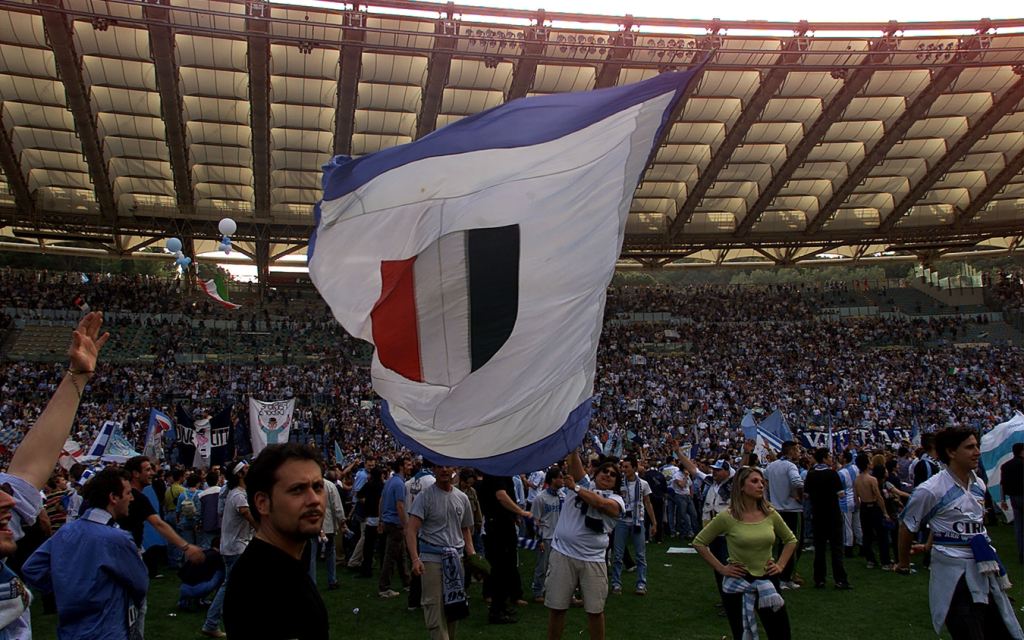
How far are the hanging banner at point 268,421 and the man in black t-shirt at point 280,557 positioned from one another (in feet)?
47.1

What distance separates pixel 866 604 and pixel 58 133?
108ft

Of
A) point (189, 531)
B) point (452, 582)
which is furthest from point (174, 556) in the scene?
point (452, 582)

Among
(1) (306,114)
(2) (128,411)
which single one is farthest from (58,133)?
(2) (128,411)

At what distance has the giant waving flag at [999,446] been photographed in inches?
398

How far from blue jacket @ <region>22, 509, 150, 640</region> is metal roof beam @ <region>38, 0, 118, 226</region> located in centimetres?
2419

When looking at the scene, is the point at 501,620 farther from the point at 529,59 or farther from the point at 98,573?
the point at 529,59

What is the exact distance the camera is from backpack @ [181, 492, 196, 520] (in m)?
9.95

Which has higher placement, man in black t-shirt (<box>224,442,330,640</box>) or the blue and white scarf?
man in black t-shirt (<box>224,442,330,640</box>)

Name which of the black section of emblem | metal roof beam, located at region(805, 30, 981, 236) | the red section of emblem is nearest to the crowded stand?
the black section of emblem

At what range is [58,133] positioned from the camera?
30719mm

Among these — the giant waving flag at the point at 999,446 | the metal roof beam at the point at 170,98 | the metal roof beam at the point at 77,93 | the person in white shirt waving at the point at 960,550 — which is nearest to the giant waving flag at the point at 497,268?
the person in white shirt waving at the point at 960,550

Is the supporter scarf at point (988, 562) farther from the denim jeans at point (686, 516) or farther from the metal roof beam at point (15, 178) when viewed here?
the metal roof beam at point (15, 178)

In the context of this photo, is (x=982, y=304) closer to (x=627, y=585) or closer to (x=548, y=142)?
(x=627, y=585)

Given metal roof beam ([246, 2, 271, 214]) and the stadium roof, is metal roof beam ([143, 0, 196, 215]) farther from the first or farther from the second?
metal roof beam ([246, 2, 271, 214])
